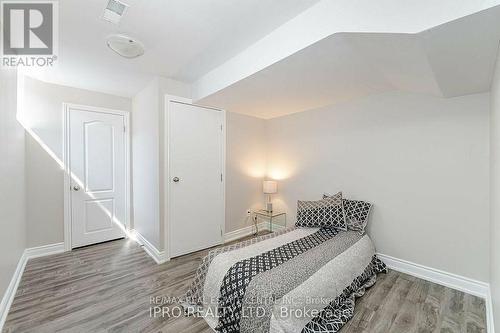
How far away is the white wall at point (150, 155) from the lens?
273 cm

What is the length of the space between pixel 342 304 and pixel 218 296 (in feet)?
3.31

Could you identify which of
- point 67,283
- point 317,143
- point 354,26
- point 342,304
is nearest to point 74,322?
point 67,283

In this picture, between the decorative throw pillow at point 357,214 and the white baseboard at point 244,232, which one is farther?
the white baseboard at point 244,232

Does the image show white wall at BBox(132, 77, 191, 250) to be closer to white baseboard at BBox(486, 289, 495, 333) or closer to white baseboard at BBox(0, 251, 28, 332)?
white baseboard at BBox(0, 251, 28, 332)

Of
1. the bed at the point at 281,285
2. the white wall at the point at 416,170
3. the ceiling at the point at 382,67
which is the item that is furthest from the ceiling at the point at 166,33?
the bed at the point at 281,285

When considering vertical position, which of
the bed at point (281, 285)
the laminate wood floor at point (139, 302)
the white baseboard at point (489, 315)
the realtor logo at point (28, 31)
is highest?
the realtor logo at point (28, 31)

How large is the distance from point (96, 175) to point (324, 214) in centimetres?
336

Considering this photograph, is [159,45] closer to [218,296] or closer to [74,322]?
[218,296]

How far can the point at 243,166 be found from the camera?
3.62m

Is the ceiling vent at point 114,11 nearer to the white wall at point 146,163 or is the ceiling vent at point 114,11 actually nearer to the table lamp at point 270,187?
the white wall at point 146,163

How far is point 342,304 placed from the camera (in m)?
1.73

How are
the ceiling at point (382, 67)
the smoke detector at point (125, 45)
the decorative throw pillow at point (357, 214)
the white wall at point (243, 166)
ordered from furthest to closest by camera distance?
the white wall at point (243, 166) → the decorative throw pillow at point (357, 214) → the smoke detector at point (125, 45) → the ceiling at point (382, 67)

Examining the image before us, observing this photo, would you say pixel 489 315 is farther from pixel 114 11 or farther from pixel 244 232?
pixel 114 11

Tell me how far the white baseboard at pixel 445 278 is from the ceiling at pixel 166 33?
8.98 feet
